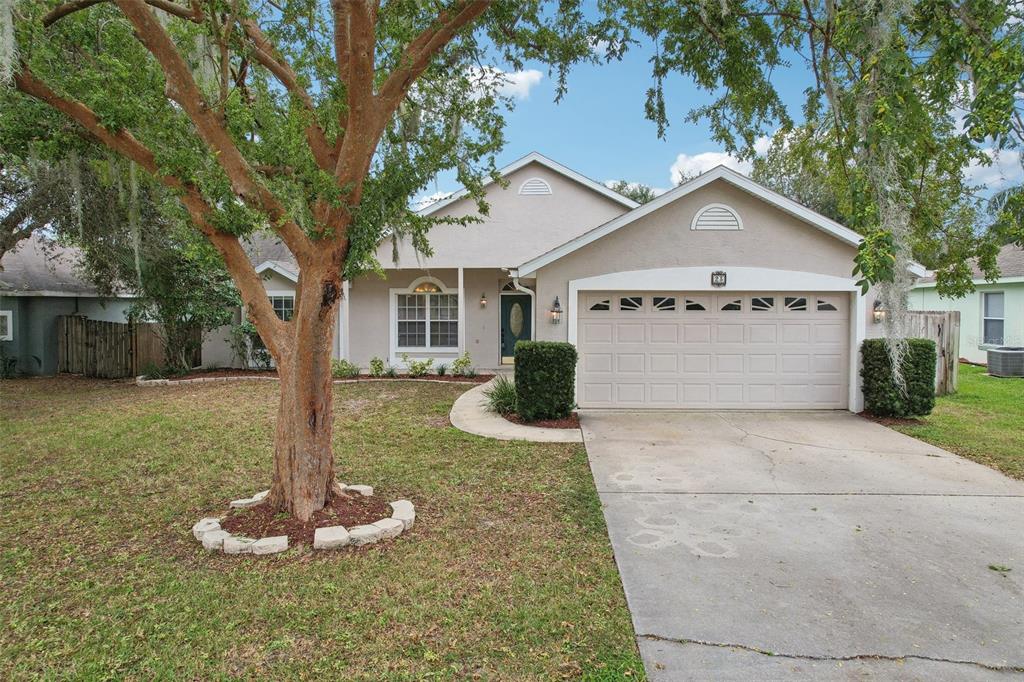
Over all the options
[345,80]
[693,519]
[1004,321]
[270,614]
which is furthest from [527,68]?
[1004,321]

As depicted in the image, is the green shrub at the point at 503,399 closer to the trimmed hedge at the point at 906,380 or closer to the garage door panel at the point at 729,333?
the garage door panel at the point at 729,333

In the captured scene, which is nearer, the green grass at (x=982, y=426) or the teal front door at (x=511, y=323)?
the green grass at (x=982, y=426)

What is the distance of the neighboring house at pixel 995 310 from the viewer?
15594mm

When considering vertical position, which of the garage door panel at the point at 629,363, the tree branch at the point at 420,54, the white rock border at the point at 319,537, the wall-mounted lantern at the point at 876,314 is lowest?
the white rock border at the point at 319,537

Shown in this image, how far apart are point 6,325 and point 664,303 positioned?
16991 mm

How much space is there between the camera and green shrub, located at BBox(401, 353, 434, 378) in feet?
48.4

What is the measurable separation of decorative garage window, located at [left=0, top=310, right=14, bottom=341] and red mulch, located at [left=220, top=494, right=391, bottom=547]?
49.6 feet

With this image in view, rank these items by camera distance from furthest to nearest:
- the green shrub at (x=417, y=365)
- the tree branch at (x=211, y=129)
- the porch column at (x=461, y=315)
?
the porch column at (x=461, y=315), the green shrub at (x=417, y=365), the tree branch at (x=211, y=129)

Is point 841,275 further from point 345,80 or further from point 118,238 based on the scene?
point 118,238

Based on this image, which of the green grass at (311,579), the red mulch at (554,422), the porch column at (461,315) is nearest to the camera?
the green grass at (311,579)

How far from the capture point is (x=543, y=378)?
909 centimetres

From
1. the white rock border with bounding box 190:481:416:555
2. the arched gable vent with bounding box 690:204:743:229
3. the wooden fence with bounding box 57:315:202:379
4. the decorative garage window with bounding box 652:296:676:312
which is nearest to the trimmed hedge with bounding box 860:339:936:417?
the arched gable vent with bounding box 690:204:743:229

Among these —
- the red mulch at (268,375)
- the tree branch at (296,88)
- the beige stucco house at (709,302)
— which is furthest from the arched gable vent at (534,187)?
the tree branch at (296,88)

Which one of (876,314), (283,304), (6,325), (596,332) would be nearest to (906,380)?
(876,314)
